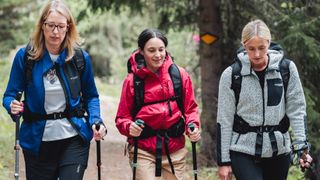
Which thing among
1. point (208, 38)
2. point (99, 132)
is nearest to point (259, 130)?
point (99, 132)

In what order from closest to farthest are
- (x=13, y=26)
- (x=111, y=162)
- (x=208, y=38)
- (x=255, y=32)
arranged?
(x=255, y=32)
(x=111, y=162)
(x=208, y=38)
(x=13, y=26)

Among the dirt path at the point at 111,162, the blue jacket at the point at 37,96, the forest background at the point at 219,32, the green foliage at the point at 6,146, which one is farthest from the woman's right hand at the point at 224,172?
the dirt path at the point at 111,162

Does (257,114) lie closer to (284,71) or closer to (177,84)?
(284,71)

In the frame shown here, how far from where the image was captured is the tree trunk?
11.0 meters

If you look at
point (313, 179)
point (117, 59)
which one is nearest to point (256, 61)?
point (313, 179)

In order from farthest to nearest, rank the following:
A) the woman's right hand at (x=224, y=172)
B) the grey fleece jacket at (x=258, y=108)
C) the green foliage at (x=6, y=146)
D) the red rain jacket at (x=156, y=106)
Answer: the green foliage at (x=6, y=146) → the red rain jacket at (x=156, y=106) → the woman's right hand at (x=224, y=172) → the grey fleece jacket at (x=258, y=108)

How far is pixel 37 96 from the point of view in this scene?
4.75 m

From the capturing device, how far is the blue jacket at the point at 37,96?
4.78 m

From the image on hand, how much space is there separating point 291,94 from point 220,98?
0.59 meters

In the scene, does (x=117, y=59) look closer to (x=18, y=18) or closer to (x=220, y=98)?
(x=18, y=18)

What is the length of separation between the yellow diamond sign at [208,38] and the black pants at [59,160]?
254 inches

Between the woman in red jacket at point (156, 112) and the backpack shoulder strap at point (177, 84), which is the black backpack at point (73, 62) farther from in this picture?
the backpack shoulder strap at point (177, 84)

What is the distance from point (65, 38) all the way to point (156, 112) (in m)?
0.99

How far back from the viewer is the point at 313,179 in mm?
8859
